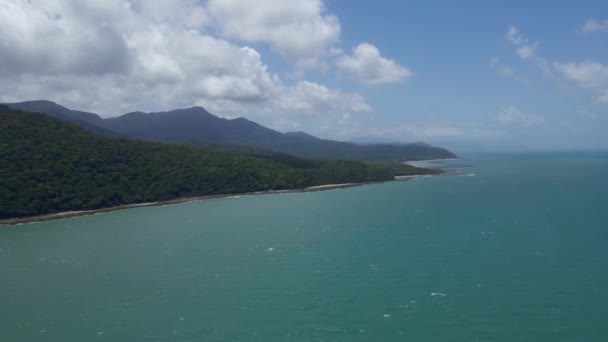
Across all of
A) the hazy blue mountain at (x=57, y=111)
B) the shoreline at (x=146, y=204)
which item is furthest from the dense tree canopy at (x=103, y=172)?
the hazy blue mountain at (x=57, y=111)

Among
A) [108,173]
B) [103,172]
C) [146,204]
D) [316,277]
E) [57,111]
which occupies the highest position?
[57,111]

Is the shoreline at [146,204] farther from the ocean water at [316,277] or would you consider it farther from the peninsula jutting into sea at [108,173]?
the ocean water at [316,277]

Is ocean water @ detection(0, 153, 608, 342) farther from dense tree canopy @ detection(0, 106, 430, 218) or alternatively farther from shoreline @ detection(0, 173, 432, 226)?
dense tree canopy @ detection(0, 106, 430, 218)

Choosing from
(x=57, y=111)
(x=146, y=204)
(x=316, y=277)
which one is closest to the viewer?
(x=316, y=277)

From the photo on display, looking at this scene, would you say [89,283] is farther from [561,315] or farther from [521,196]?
[521,196]

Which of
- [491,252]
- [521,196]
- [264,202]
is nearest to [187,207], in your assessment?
[264,202]

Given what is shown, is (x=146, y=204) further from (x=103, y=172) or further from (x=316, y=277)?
(x=316, y=277)

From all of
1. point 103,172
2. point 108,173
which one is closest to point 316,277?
point 108,173

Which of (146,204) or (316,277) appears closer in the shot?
(316,277)
